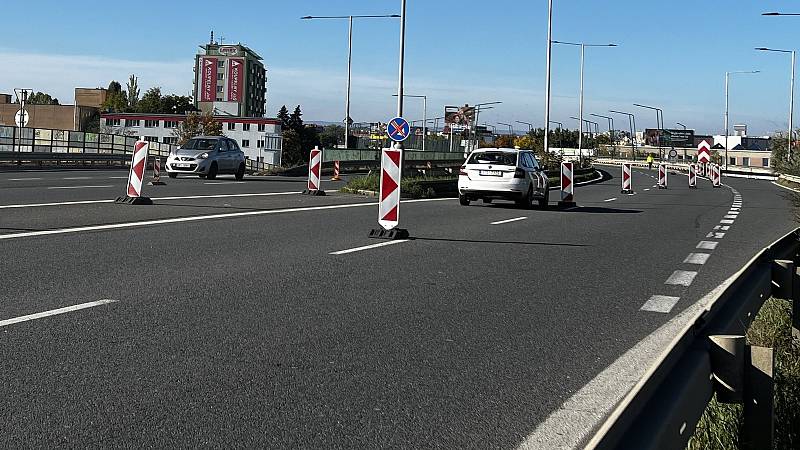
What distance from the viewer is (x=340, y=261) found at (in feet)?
38.5

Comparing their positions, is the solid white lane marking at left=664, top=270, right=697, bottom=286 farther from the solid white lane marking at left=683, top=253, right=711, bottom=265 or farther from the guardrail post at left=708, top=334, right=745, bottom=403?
the guardrail post at left=708, top=334, right=745, bottom=403

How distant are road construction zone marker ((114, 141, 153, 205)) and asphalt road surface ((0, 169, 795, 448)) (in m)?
2.86

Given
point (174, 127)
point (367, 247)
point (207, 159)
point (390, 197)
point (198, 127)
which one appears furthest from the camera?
point (174, 127)

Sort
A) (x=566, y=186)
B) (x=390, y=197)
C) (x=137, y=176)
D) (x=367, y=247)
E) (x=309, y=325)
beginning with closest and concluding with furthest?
(x=309, y=325)
(x=367, y=247)
(x=390, y=197)
(x=137, y=176)
(x=566, y=186)

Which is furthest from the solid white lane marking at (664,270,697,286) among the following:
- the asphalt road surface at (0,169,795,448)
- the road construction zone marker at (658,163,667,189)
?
the road construction zone marker at (658,163,667,189)

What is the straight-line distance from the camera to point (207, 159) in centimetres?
3622

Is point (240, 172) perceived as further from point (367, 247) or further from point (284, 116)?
point (284, 116)

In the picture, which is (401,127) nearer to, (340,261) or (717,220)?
(717,220)

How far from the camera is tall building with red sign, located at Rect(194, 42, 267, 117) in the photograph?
614ft

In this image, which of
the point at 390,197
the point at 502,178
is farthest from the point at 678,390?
the point at 502,178

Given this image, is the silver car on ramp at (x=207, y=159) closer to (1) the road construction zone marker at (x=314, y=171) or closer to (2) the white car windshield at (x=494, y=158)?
(1) the road construction zone marker at (x=314, y=171)

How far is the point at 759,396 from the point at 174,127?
14499 cm

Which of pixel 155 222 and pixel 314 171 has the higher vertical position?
pixel 314 171

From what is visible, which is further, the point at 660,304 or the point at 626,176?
the point at 626,176
